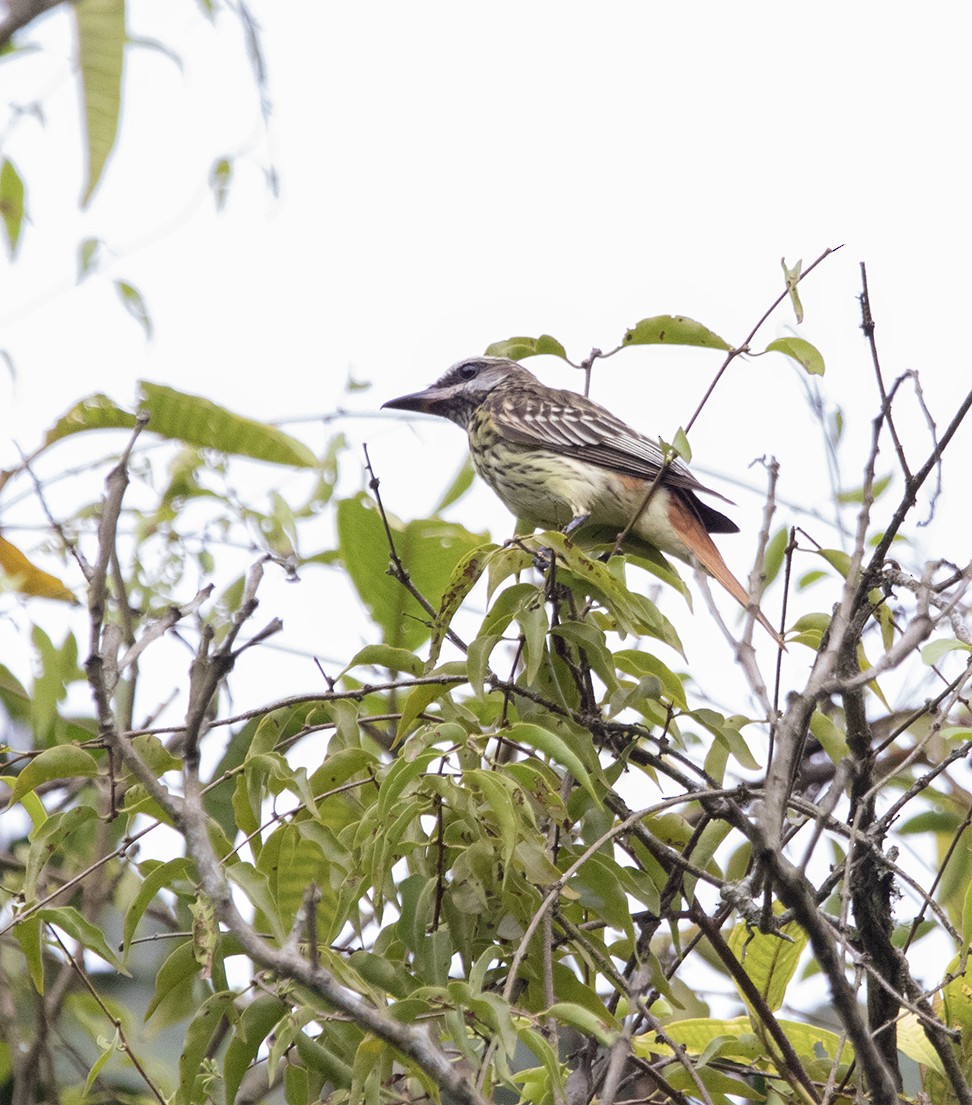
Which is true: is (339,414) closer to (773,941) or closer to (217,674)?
(773,941)

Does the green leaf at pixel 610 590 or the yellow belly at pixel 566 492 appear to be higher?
the yellow belly at pixel 566 492

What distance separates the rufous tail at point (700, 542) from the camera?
4035 mm

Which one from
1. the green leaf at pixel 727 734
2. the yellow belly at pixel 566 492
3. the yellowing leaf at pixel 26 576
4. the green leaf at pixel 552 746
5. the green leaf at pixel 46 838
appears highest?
the yellow belly at pixel 566 492

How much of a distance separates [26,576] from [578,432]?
6.36 feet

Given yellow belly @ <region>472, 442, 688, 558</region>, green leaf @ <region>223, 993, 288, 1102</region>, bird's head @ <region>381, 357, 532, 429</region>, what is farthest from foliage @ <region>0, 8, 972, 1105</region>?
bird's head @ <region>381, 357, 532, 429</region>

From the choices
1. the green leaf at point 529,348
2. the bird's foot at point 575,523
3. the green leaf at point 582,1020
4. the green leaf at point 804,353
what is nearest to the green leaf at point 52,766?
the green leaf at point 582,1020

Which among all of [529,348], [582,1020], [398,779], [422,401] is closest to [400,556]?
[529,348]

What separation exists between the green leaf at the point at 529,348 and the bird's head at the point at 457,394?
2.07 metres

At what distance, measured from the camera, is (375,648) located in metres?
2.33

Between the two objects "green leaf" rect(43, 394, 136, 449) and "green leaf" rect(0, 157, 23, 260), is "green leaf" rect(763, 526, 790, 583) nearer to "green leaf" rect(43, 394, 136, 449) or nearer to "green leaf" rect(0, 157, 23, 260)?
"green leaf" rect(43, 394, 136, 449)

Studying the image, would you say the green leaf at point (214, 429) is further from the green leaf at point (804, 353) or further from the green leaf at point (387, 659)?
the green leaf at point (804, 353)

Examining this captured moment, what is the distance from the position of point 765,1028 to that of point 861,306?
3.85 ft

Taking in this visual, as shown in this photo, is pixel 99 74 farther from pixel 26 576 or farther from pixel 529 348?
pixel 26 576

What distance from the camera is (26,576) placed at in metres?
3.30
